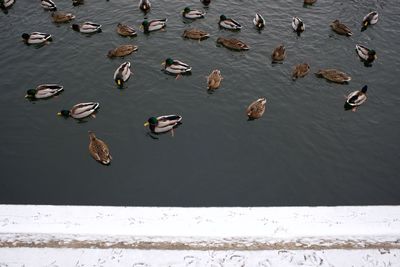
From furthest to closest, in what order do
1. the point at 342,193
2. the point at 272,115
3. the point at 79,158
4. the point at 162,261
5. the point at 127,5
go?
the point at 127,5, the point at 272,115, the point at 79,158, the point at 342,193, the point at 162,261

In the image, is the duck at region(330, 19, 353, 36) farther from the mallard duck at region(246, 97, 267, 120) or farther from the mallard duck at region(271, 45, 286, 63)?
the mallard duck at region(246, 97, 267, 120)

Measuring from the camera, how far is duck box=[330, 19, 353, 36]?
23.7 meters

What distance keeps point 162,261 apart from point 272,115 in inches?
559

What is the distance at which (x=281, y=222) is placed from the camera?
6.02 meters

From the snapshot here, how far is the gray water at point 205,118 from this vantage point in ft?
50.4

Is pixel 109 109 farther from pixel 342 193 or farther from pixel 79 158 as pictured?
pixel 342 193

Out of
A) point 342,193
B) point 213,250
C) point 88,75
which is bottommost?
point 342,193

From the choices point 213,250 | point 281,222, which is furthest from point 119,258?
point 281,222

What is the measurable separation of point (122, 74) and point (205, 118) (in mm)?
5415

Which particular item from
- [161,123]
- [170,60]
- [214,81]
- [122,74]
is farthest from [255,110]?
[122,74]

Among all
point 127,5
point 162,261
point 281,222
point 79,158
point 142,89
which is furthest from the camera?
point 127,5

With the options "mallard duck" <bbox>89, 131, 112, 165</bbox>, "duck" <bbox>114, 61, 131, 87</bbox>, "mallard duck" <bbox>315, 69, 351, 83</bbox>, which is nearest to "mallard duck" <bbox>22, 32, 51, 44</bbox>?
"duck" <bbox>114, 61, 131, 87</bbox>

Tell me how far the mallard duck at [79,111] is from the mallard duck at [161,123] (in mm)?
3051

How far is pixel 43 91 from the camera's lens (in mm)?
19125
